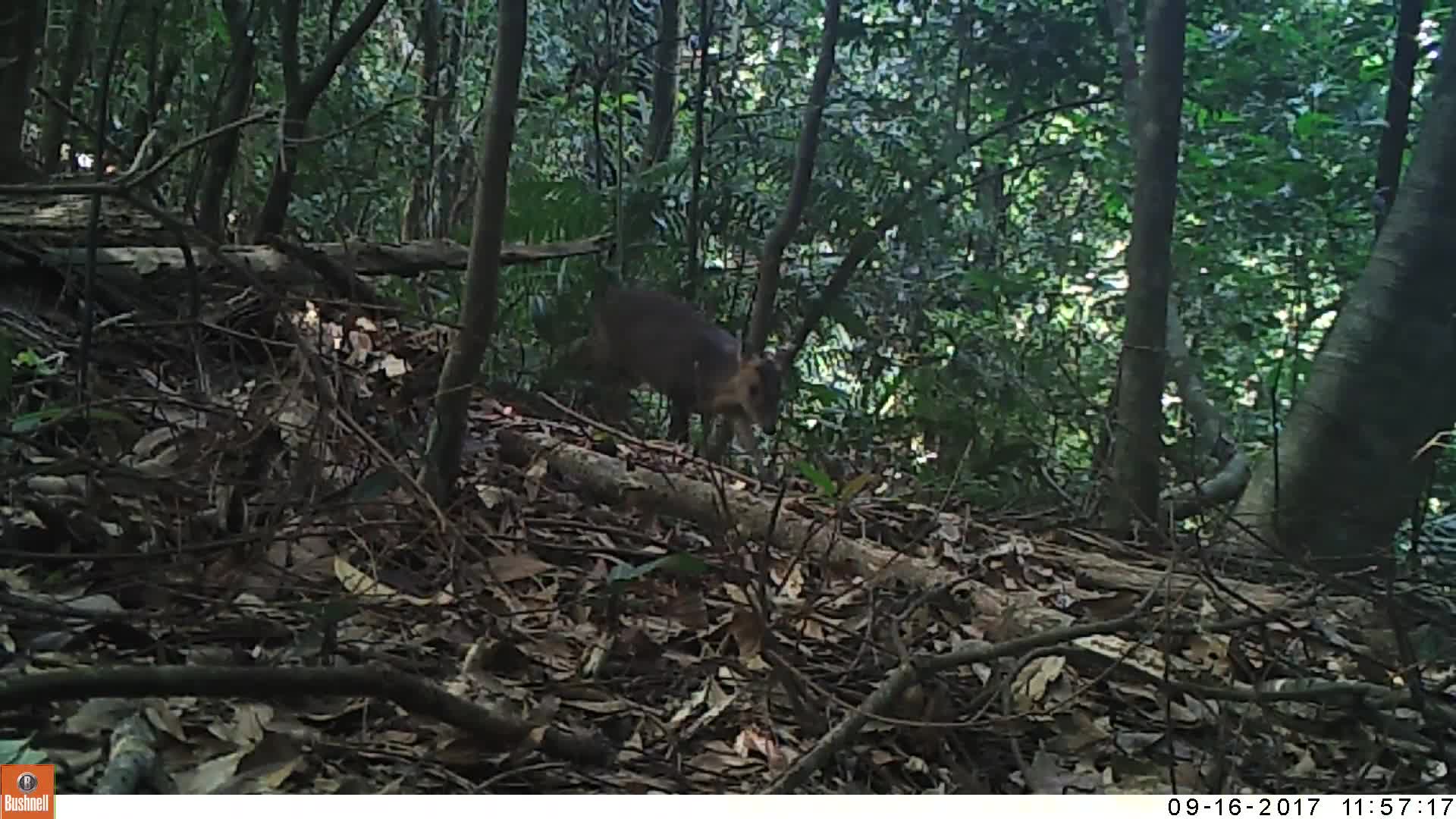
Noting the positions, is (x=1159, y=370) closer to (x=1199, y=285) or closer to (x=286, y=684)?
(x=1199, y=285)

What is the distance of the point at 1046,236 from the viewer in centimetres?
171

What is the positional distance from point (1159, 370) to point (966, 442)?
269mm

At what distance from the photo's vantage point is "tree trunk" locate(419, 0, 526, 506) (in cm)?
143

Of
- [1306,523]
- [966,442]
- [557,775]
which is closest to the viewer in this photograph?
[557,775]

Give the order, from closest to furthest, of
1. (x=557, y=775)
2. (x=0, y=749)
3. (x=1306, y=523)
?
(x=0, y=749), (x=557, y=775), (x=1306, y=523)

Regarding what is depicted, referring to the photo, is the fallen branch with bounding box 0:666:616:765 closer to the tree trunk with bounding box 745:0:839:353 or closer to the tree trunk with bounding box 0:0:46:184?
the tree trunk with bounding box 745:0:839:353

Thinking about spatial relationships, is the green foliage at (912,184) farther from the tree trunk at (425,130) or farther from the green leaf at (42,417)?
the green leaf at (42,417)

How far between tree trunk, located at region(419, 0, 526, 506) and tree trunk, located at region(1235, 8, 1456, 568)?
0.94 metres

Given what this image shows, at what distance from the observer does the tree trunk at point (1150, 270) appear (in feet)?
5.06

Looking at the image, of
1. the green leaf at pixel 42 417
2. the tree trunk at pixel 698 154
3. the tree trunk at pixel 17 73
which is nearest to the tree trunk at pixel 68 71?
the tree trunk at pixel 17 73

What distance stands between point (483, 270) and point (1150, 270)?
0.79 metres

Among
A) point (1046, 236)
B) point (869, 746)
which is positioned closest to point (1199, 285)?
point (1046, 236)

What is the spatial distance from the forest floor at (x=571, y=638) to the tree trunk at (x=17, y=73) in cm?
38

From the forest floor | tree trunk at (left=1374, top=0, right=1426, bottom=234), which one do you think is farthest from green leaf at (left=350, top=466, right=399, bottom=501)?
tree trunk at (left=1374, top=0, right=1426, bottom=234)
